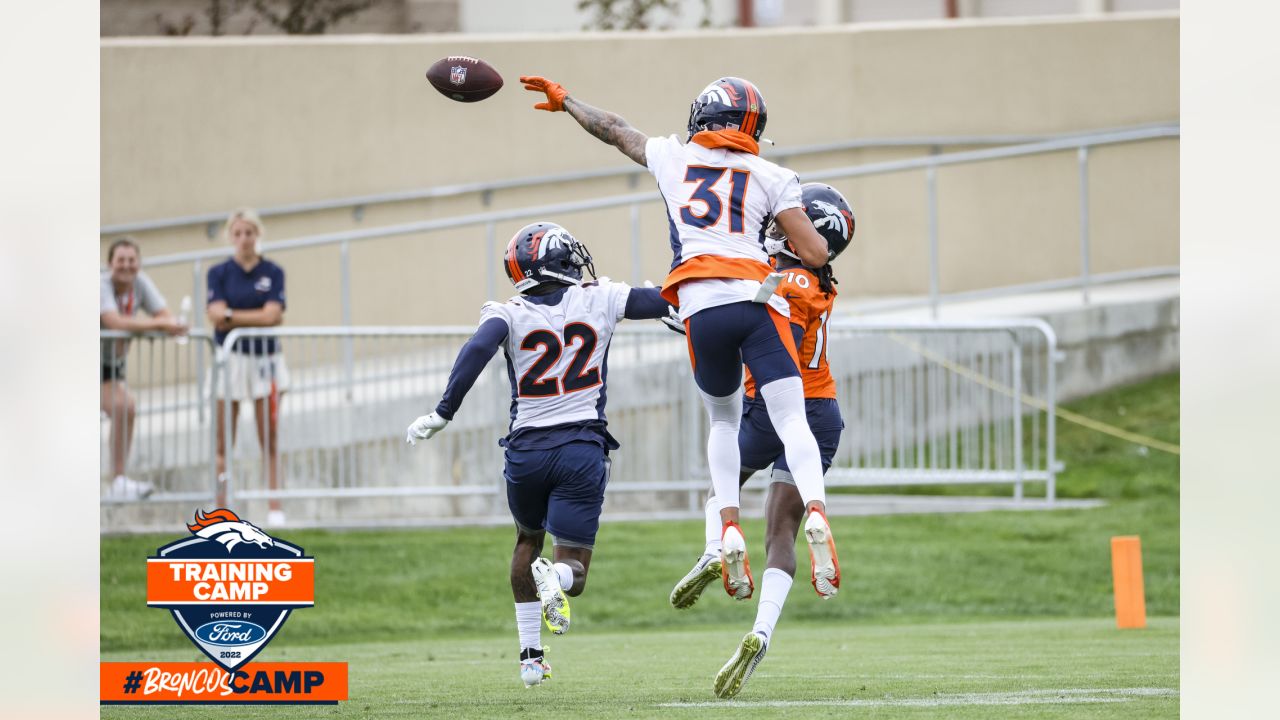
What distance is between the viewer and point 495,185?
665 inches

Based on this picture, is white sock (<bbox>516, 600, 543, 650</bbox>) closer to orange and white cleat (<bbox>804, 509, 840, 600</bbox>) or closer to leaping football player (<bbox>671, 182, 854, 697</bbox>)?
leaping football player (<bbox>671, 182, 854, 697</bbox>)

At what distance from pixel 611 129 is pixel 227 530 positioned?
2369 mm

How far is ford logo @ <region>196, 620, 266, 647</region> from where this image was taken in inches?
269

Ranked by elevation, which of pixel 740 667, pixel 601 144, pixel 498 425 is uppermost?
pixel 601 144

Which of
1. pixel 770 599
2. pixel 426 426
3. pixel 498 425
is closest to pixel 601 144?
pixel 498 425

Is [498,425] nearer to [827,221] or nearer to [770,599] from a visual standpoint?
[827,221]

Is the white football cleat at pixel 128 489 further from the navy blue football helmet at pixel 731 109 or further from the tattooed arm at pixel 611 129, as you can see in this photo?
the navy blue football helmet at pixel 731 109

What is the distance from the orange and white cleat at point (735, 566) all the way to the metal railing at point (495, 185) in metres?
10.4

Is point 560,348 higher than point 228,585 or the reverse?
higher

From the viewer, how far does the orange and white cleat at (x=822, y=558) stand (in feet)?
20.1
